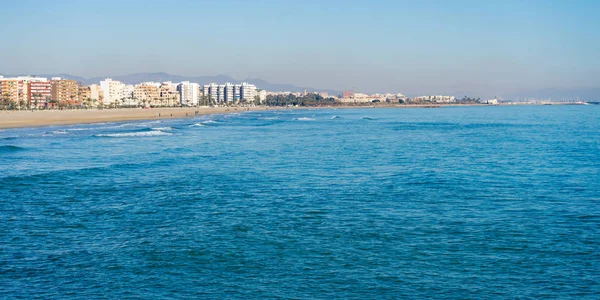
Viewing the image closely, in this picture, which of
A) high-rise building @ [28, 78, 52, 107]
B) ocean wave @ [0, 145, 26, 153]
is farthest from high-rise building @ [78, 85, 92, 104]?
ocean wave @ [0, 145, 26, 153]

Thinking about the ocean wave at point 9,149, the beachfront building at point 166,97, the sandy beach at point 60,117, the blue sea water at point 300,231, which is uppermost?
the beachfront building at point 166,97

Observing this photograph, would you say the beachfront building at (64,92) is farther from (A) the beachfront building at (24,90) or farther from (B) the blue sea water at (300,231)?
(B) the blue sea water at (300,231)

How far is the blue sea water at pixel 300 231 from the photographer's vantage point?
9.58 metres

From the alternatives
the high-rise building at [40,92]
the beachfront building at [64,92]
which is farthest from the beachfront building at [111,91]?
the high-rise building at [40,92]

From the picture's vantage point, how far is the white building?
17512 cm

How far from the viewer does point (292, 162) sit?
26547 mm

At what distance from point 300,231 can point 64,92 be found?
15036 centimetres

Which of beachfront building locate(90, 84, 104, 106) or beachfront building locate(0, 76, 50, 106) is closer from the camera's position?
beachfront building locate(0, 76, 50, 106)

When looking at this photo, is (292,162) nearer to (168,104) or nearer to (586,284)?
(586,284)

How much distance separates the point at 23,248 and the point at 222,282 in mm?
4546

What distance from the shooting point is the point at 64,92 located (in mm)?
150250

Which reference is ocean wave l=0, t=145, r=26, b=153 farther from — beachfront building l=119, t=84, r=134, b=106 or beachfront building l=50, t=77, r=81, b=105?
beachfront building l=119, t=84, r=134, b=106

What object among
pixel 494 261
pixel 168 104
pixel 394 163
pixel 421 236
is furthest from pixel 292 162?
pixel 168 104

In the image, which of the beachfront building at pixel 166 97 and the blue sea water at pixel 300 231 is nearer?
the blue sea water at pixel 300 231
